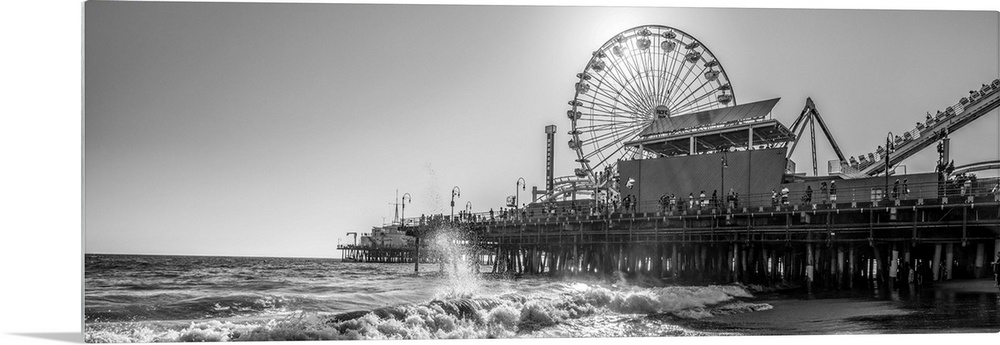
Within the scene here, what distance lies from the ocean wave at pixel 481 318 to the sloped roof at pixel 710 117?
2560 millimetres

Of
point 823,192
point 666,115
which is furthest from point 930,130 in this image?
point 666,115

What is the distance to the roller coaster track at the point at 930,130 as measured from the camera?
10.4m

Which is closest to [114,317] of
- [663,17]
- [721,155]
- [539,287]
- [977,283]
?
[539,287]

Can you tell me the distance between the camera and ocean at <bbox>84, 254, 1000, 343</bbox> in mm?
9625

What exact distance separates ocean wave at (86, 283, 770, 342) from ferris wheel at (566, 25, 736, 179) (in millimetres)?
2280

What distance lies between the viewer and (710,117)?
1361cm

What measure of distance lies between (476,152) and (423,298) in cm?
223

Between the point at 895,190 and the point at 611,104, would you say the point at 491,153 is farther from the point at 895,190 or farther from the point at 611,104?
the point at 895,190

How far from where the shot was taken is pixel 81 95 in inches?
359

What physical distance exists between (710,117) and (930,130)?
335cm

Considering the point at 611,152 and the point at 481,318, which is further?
the point at 611,152

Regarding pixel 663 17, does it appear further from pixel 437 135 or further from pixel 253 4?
pixel 253 4

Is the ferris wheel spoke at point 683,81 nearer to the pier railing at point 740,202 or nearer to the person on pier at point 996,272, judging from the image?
the pier railing at point 740,202

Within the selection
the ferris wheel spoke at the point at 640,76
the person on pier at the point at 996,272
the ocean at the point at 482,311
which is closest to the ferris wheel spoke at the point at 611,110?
the ferris wheel spoke at the point at 640,76
